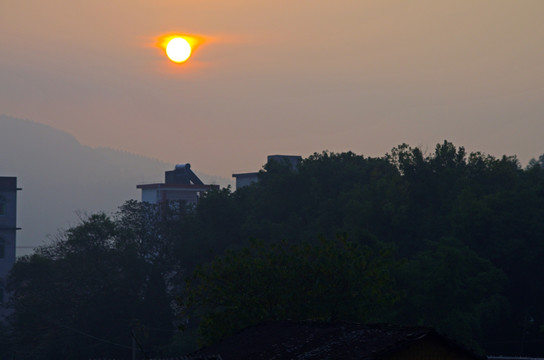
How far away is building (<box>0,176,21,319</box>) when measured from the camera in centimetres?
9375

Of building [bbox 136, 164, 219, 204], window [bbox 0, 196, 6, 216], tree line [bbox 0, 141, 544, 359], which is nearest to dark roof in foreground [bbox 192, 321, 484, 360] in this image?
tree line [bbox 0, 141, 544, 359]

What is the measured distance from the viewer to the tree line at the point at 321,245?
58.0 meters

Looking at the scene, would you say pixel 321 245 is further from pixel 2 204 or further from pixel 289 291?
pixel 2 204

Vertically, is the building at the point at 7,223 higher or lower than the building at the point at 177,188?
lower

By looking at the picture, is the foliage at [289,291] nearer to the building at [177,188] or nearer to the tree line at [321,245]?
the tree line at [321,245]

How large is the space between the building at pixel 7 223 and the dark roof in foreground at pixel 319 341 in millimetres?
62250

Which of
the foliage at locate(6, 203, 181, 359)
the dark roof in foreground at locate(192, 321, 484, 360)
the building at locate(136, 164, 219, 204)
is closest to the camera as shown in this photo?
the dark roof in foreground at locate(192, 321, 484, 360)

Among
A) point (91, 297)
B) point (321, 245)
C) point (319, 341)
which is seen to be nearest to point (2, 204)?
point (91, 297)

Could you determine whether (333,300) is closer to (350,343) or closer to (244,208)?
A: (350,343)

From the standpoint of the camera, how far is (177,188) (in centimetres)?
11650

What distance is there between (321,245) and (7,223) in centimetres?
4412

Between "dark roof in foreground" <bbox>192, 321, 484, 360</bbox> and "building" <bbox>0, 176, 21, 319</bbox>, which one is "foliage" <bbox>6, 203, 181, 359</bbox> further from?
"dark roof in foreground" <bbox>192, 321, 484, 360</bbox>

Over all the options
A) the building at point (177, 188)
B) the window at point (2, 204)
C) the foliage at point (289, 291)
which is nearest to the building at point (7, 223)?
the window at point (2, 204)

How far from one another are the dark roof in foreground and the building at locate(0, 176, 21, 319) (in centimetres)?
6225
